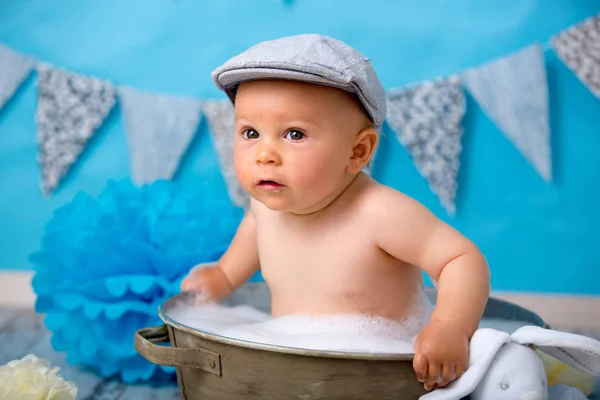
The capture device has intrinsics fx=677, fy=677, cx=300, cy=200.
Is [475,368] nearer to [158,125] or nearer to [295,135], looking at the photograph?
[295,135]

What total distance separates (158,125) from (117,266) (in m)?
0.67

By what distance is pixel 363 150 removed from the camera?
0.97 m

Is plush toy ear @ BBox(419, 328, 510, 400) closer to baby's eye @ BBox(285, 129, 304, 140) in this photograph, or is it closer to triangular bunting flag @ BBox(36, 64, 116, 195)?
baby's eye @ BBox(285, 129, 304, 140)

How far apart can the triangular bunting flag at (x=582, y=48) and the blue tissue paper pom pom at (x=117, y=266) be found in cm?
100

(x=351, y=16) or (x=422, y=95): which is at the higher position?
(x=351, y=16)

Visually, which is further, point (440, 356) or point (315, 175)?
point (315, 175)

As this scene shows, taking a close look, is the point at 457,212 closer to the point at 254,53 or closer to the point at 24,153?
the point at 254,53

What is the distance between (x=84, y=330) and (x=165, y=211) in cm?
27

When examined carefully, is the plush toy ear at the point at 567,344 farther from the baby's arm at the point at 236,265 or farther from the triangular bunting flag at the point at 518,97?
the triangular bunting flag at the point at 518,97

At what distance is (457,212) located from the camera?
186 cm

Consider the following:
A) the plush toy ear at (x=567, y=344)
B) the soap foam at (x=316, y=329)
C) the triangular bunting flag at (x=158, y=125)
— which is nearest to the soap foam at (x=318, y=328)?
the soap foam at (x=316, y=329)

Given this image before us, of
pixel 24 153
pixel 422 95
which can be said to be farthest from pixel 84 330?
pixel 422 95

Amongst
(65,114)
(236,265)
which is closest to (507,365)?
(236,265)

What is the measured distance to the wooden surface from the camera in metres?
→ 1.24
